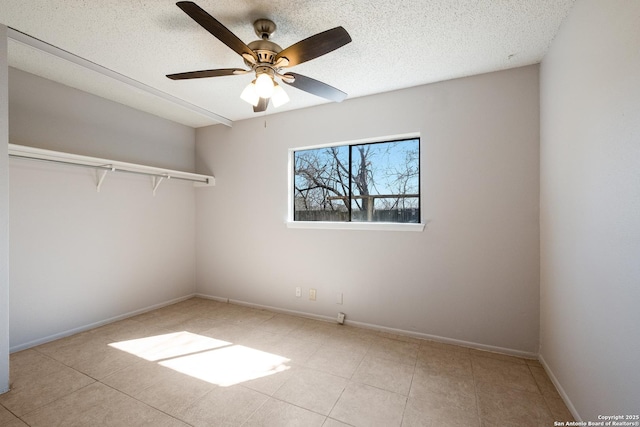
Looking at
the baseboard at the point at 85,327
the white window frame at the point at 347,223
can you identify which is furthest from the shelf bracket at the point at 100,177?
the white window frame at the point at 347,223

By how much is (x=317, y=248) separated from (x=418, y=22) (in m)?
2.18

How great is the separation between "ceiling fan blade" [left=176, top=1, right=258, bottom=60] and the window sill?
1758 millimetres

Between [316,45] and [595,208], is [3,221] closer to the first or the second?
[316,45]

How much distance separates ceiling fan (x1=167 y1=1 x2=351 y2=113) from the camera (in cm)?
135

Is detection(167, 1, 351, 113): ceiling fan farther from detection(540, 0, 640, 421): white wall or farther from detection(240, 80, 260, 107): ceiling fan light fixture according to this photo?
detection(540, 0, 640, 421): white wall

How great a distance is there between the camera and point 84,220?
2.63m

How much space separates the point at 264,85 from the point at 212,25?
399mm

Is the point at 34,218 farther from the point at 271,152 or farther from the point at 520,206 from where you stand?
the point at 520,206

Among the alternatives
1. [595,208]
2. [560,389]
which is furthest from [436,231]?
[560,389]

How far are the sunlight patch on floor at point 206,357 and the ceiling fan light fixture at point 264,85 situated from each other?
2.00 m

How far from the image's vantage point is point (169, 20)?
1672mm

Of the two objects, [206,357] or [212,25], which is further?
[206,357]

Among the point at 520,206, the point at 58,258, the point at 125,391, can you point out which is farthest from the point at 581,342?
the point at 58,258

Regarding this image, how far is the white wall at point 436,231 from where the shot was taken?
2150 millimetres
